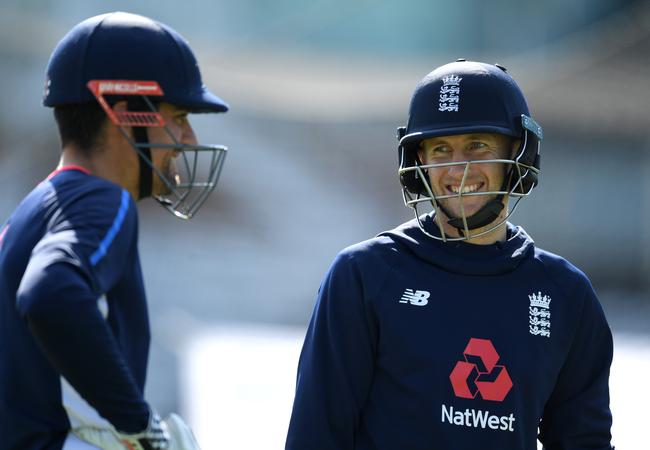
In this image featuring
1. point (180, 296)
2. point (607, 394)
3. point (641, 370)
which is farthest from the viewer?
point (180, 296)

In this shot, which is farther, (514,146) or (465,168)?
(514,146)

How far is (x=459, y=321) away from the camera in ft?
9.52

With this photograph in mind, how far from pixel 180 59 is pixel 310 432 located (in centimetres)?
124

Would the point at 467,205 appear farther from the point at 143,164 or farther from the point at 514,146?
the point at 143,164

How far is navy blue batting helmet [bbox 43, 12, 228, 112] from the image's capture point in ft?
10.5

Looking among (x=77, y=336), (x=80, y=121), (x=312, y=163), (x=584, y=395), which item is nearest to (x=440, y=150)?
(x=584, y=395)

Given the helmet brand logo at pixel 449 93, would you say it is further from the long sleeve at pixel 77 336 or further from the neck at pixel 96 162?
the long sleeve at pixel 77 336

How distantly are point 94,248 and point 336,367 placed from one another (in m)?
0.69

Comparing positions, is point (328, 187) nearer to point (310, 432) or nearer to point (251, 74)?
point (251, 74)

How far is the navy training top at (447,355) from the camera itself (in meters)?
2.81

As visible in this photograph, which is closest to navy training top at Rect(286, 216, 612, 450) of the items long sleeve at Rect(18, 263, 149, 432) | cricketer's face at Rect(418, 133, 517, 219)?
cricketer's face at Rect(418, 133, 517, 219)

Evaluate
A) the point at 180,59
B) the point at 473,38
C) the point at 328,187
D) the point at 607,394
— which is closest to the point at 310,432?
the point at 607,394

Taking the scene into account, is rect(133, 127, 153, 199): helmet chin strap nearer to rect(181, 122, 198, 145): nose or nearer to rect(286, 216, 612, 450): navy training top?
rect(181, 122, 198, 145): nose

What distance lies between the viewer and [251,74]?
20844mm
